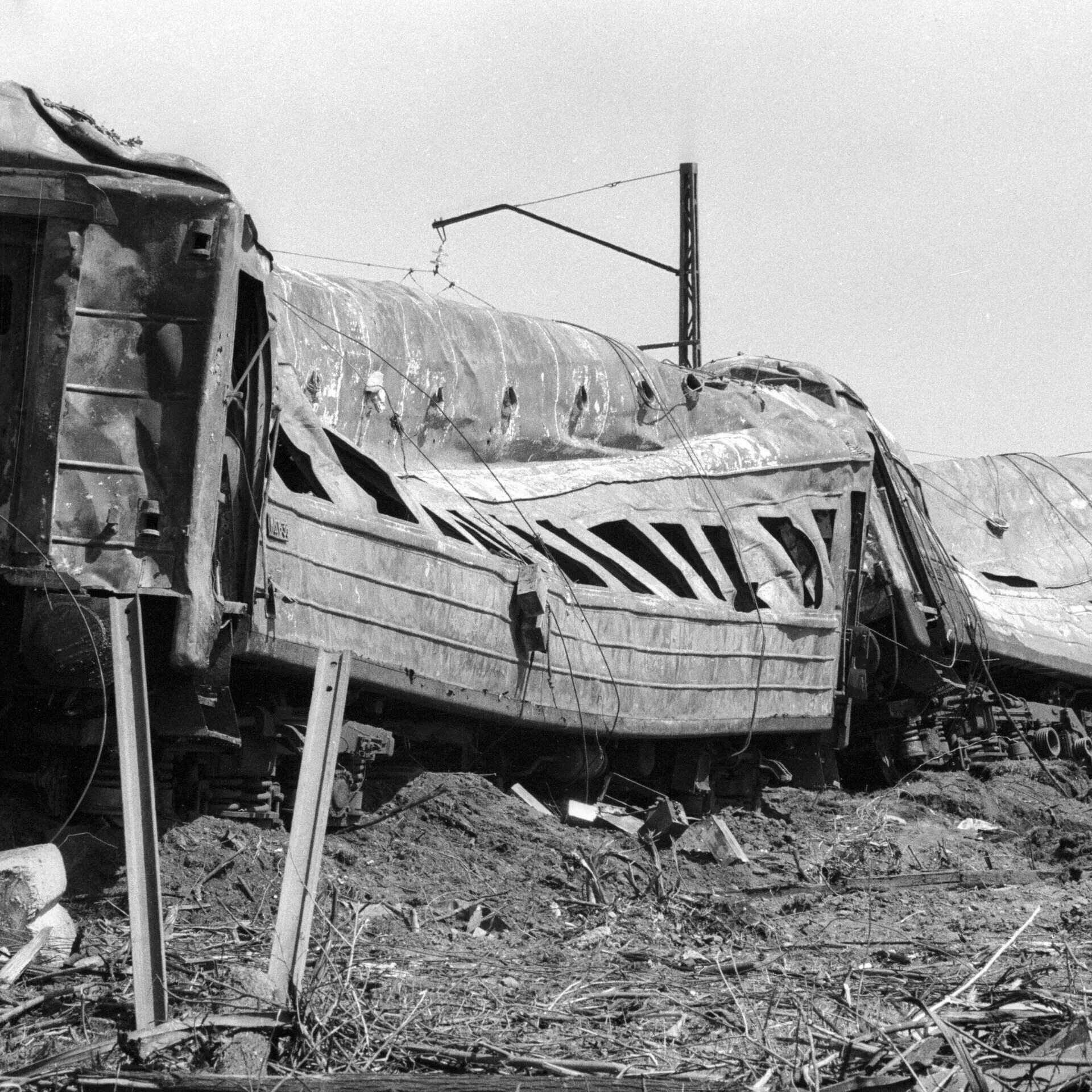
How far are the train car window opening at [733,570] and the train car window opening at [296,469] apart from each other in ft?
14.6

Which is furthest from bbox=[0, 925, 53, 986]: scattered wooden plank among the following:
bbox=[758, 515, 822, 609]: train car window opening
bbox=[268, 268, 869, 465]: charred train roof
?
bbox=[758, 515, 822, 609]: train car window opening

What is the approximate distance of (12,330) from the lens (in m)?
7.55

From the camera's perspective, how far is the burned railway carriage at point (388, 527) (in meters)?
7.53

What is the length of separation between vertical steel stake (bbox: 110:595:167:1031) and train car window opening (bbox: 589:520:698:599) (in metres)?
6.64

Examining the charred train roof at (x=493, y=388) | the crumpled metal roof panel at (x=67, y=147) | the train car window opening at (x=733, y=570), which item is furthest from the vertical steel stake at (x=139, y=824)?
the train car window opening at (x=733, y=570)

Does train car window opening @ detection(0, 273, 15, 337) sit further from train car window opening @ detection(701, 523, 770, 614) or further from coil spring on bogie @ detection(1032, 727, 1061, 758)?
coil spring on bogie @ detection(1032, 727, 1061, 758)

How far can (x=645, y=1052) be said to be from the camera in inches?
205

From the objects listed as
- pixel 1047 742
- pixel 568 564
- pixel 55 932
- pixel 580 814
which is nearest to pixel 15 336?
pixel 55 932

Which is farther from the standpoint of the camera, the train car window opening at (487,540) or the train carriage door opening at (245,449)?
the train car window opening at (487,540)

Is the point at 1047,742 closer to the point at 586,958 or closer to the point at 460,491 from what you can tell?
the point at 460,491

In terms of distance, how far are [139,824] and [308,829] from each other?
571 mm

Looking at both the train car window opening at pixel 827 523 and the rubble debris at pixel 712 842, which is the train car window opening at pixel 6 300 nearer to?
the rubble debris at pixel 712 842

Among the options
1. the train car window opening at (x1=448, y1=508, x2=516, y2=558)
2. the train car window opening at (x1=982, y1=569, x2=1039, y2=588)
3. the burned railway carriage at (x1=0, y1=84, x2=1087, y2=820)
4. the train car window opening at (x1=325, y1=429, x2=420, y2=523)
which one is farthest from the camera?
the train car window opening at (x1=982, y1=569, x2=1039, y2=588)

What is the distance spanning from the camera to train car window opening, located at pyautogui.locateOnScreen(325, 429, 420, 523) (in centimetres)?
956
